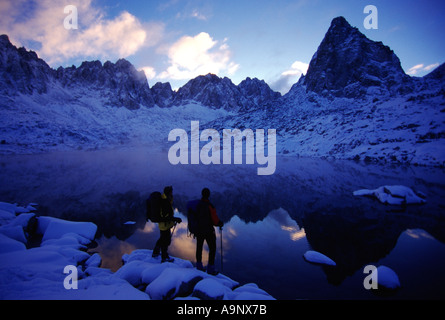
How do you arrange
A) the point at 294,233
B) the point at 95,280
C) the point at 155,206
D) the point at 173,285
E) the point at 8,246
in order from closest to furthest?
the point at 173,285 < the point at 95,280 < the point at 155,206 < the point at 8,246 < the point at 294,233

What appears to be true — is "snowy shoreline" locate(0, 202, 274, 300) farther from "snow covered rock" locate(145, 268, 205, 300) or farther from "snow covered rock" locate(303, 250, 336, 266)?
"snow covered rock" locate(303, 250, 336, 266)

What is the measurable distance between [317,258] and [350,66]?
423 ft

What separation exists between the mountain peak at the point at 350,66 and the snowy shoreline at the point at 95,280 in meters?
114

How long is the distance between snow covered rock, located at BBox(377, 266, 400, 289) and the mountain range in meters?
40.0

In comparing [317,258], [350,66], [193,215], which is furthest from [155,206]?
[350,66]

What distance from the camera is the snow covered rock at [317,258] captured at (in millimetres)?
7297

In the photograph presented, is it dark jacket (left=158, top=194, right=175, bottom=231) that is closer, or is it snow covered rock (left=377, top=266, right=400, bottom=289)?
snow covered rock (left=377, top=266, right=400, bottom=289)

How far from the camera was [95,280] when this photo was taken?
211 inches

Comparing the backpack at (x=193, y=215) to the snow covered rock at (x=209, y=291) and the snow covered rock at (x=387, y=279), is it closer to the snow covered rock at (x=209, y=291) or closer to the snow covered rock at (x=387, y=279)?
the snow covered rock at (x=209, y=291)

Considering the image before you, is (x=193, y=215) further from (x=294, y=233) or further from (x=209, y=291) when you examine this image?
(x=294, y=233)

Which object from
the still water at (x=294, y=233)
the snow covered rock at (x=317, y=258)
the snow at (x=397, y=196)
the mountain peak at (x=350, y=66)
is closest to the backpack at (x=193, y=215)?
the still water at (x=294, y=233)

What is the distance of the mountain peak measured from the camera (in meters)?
99.6

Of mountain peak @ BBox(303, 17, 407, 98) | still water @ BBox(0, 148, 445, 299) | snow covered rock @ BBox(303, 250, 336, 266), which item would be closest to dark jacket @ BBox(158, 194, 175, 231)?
still water @ BBox(0, 148, 445, 299)
